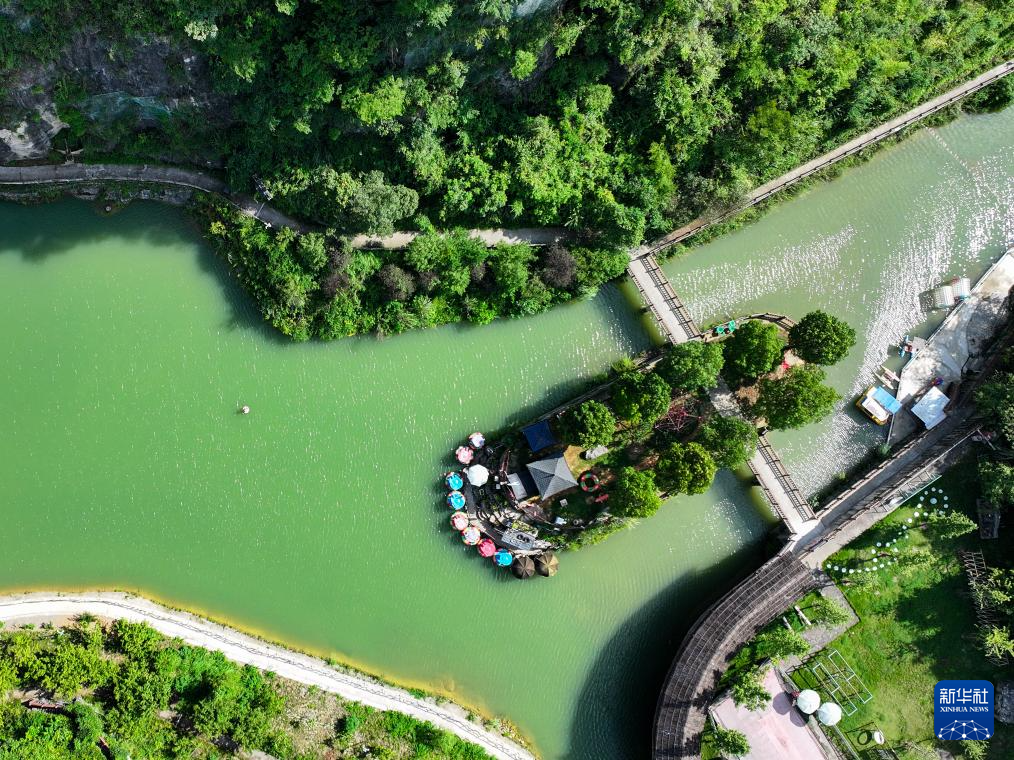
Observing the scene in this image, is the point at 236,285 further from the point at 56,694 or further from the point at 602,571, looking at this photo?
the point at 602,571

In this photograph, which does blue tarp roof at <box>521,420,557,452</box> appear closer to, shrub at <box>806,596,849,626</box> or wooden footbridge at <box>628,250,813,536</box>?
wooden footbridge at <box>628,250,813,536</box>

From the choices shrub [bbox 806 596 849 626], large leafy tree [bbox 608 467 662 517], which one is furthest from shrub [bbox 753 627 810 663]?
large leafy tree [bbox 608 467 662 517]

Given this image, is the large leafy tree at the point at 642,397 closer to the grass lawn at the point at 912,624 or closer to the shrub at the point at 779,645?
the shrub at the point at 779,645

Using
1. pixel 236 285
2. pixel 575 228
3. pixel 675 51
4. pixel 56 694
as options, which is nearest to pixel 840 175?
pixel 675 51

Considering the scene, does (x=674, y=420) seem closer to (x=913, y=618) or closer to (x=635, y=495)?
(x=635, y=495)

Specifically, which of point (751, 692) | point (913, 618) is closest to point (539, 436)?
point (751, 692)

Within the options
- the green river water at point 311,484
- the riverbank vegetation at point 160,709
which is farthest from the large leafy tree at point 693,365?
the riverbank vegetation at point 160,709
